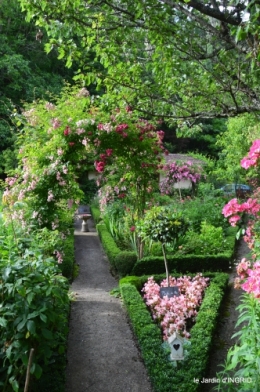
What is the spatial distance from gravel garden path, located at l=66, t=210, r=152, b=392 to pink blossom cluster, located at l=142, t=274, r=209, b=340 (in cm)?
48

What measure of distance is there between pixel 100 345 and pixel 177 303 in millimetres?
1242

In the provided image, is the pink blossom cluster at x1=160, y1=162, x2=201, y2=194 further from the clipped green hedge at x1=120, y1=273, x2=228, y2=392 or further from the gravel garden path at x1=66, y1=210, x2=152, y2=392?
the clipped green hedge at x1=120, y1=273, x2=228, y2=392

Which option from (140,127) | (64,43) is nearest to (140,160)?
(140,127)

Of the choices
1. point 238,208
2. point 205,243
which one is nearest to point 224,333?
point 238,208

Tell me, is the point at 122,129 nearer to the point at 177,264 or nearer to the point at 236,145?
the point at 177,264

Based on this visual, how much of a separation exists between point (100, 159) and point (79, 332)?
3181mm

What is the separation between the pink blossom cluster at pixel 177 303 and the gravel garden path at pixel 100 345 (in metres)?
0.48

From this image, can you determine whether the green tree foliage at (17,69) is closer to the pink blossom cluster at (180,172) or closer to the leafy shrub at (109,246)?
the pink blossom cluster at (180,172)

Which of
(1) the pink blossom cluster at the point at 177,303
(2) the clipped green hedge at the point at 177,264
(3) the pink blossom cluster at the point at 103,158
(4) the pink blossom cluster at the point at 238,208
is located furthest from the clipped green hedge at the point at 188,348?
(3) the pink blossom cluster at the point at 103,158

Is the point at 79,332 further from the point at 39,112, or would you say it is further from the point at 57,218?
the point at 39,112

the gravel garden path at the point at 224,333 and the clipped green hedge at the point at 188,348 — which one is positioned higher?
the clipped green hedge at the point at 188,348

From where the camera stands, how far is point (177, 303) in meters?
5.41

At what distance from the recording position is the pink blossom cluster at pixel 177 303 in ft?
16.1

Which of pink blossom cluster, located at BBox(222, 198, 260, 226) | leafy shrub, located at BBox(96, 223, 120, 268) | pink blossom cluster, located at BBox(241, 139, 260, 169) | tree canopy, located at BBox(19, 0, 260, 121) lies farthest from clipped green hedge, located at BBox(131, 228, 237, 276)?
pink blossom cluster, located at BBox(241, 139, 260, 169)
